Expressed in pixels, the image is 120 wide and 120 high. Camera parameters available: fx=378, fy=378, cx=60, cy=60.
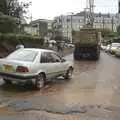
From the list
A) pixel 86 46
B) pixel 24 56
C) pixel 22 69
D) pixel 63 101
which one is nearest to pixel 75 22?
pixel 86 46

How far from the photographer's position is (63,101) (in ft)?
38.0

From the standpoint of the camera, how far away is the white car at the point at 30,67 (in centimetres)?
1355

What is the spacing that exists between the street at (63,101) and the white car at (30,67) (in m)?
0.41

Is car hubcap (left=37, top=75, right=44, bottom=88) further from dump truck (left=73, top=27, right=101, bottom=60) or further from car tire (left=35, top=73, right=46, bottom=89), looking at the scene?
dump truck (left=73, top=27, right=101, bottom=60)

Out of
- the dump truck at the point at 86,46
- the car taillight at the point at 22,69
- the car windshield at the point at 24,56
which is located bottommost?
the dump truck at the point at 86,46

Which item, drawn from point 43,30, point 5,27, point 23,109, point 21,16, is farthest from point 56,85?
point 43,30

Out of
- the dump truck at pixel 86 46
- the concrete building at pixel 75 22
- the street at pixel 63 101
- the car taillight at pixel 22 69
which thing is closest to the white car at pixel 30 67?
the car taillight at pixel 22 69

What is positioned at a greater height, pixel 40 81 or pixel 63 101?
pixel 40 81

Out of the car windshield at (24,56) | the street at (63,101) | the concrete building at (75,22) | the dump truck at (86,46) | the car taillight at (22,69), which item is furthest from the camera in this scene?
the concrete building at (75,22)

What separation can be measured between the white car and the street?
41 centimetres

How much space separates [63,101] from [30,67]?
258 cm

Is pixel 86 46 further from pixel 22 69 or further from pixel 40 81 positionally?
pixel 22 69

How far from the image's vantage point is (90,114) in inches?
381

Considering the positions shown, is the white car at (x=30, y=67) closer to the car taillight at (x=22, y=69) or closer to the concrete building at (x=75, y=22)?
the car taillight at (x=22, y=69)
